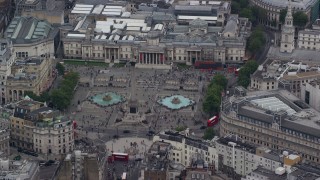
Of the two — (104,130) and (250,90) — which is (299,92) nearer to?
(250,90)

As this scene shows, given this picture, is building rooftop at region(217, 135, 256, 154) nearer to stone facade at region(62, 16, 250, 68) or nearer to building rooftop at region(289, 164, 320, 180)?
building rooftop at region(289, 164, 320, 180)

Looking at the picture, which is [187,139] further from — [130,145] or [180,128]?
[130,145]

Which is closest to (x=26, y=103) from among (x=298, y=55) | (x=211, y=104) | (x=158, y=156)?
(x=158, y=156)

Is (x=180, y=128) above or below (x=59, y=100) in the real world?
below

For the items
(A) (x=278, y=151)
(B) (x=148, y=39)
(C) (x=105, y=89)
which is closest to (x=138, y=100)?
(C) (x=105, y=89)

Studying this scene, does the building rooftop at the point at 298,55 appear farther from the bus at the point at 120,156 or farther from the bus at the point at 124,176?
the bus at the point at 124,176
